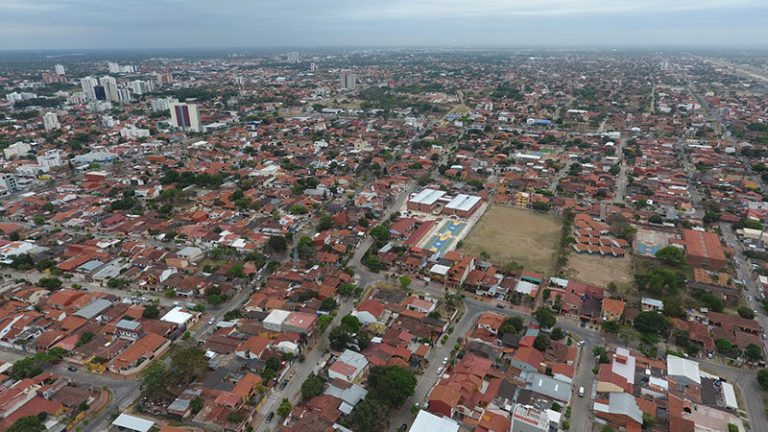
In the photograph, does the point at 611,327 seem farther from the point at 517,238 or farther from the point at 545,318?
the point at 517,238

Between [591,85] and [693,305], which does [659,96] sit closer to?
[591,85]

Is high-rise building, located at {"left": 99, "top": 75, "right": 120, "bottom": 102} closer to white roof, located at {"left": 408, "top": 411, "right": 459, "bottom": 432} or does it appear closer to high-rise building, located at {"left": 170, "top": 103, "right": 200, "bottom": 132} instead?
high-rise building, located at {"left": 170, "top": 103, "right": 200, "bottom": 132}

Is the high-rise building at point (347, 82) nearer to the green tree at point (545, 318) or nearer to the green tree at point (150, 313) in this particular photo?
the green tree at point (150, 313)

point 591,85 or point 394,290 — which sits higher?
point 591,85

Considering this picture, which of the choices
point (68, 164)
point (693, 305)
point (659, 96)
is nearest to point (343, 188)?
point (693, 305)

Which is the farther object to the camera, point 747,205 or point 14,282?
point 747,205

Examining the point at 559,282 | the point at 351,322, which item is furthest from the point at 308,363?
the point at 559,282

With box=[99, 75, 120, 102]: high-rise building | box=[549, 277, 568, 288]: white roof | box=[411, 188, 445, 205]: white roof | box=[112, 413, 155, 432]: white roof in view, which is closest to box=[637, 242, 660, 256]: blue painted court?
box=[549, 277, 568, 288]: white roof

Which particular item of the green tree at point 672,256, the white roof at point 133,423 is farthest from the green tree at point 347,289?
the green tree at point 672,256
